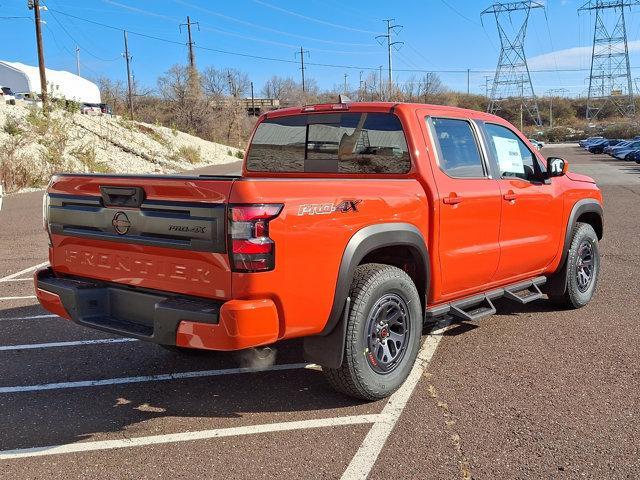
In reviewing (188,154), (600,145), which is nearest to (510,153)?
(188,154)

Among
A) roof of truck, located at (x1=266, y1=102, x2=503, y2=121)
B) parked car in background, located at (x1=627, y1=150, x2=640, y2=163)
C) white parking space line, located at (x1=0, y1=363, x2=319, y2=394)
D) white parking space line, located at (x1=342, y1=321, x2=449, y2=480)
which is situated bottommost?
white parking space line, located at (x1=342, y1=321, x2=449, y2=480)

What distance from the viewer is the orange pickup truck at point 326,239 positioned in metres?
3.12

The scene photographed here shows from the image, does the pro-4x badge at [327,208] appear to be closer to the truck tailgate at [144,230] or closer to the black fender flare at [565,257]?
the truck tailgate at [144,230]

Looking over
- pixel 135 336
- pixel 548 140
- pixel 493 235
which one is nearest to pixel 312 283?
pixel 135 336

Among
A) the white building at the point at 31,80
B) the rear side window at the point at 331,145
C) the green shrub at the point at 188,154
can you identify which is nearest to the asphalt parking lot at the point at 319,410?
the rear side window at the point at 331,145

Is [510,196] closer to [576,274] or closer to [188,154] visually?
[576,274]

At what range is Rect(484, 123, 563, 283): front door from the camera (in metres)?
4.93

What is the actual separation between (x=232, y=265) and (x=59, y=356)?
2604 mm

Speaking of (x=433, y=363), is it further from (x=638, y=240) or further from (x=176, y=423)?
(x=638, y=240)

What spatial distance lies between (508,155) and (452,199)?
1243 millimetres

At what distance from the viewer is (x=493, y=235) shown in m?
4.73

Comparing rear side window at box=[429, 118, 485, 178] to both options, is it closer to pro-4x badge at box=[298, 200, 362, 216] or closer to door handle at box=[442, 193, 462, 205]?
door handle at box=[442, 193, 462, 205]

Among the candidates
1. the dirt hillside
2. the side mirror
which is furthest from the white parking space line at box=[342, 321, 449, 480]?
the dirt hillside

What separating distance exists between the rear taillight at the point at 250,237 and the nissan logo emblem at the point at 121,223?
0.82m
